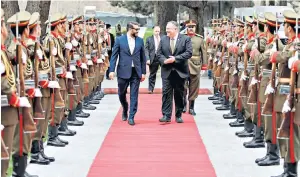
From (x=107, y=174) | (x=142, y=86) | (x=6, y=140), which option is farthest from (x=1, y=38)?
(x=142, y=86)

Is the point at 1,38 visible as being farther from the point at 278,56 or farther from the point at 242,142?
the point at 242,142

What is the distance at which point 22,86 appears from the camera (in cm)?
822

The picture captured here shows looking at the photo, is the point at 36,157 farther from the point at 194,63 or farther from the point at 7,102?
the point at 194,63

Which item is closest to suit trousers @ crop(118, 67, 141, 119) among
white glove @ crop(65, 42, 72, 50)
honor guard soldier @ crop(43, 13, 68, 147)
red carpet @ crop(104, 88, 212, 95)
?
white glove @ crop(65, 42, 72, 50)

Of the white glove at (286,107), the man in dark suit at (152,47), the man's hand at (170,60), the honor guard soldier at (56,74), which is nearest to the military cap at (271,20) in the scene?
the white glove at (286,107)

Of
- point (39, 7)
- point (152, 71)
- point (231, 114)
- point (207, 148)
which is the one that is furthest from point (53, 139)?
point (39, 7)

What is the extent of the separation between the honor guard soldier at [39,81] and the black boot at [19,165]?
0.74m

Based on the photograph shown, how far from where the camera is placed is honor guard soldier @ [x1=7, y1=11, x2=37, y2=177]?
26.9ft

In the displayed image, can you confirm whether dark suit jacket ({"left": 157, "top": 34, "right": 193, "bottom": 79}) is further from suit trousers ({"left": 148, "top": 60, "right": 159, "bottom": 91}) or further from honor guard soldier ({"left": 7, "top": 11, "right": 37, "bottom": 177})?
honor guard soldier ({"left": 7, "top": 11, "right": 37, "bottom": 177})

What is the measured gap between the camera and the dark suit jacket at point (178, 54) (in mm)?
13695

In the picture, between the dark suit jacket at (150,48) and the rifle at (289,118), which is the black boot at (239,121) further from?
the rifle at (289,118)

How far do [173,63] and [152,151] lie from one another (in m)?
3.08

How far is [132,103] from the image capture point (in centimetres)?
1377

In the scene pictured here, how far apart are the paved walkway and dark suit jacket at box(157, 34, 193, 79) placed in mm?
994
